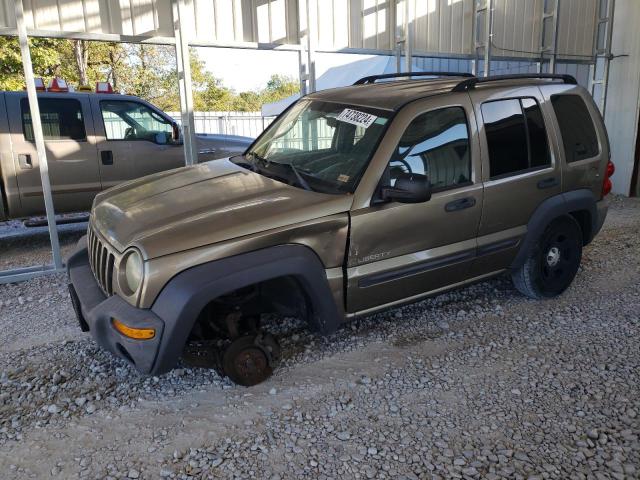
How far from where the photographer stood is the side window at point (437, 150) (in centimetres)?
346

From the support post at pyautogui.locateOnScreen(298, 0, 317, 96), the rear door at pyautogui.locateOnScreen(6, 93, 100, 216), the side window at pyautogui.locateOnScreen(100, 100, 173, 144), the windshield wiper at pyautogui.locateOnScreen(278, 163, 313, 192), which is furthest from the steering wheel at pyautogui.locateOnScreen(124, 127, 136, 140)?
the windshield wiper at pyautogui.locateOnScreen(278, 163, 313, 192)

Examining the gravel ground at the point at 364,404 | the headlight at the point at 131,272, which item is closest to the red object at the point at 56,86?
the gravel ground at the point at 364,404

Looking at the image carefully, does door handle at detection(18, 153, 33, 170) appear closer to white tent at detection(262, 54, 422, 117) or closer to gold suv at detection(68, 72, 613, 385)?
gold suv at detection(68, 72, 613, 385)

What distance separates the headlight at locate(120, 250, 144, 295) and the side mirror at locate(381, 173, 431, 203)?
A: 1.50m

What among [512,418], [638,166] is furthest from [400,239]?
[638,166]

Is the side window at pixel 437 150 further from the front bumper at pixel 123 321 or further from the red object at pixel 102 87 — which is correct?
the red object at pixel 102 87

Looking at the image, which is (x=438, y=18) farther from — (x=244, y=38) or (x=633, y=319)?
(x=633, y=319)

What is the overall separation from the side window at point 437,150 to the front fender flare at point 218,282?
829 mm

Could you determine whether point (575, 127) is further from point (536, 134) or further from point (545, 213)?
point (545, 213)

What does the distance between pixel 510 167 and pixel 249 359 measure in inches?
94.0

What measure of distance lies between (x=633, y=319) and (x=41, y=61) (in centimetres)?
A: 1502

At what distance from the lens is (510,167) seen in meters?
3.98

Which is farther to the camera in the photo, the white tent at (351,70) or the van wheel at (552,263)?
the white tent at (351,70)

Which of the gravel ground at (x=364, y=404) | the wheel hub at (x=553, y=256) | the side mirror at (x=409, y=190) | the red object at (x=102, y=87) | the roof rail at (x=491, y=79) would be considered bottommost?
the gravel ground at (x=364, y=404)
